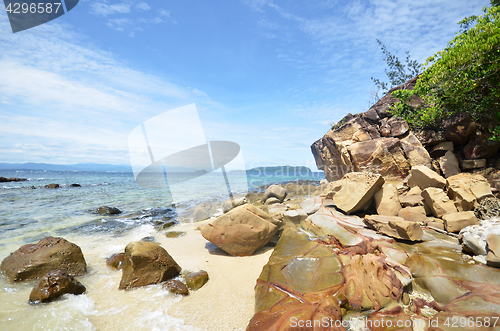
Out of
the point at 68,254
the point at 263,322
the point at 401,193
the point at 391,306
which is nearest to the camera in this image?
the point at 263,322

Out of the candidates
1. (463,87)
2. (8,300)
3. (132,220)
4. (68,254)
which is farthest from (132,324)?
(463,87)

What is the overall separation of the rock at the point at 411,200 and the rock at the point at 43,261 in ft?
28.2

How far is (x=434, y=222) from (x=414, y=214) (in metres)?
0.54

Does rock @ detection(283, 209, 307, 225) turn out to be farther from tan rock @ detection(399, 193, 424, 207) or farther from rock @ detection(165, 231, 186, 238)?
rock @ detection(165, 231, 186, 238)

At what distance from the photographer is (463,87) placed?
292 inches

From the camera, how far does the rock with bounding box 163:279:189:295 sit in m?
3.65

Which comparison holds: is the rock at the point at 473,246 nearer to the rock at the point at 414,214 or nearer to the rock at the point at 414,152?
the rock at the point at 414,214

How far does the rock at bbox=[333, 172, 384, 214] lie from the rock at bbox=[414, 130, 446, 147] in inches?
181

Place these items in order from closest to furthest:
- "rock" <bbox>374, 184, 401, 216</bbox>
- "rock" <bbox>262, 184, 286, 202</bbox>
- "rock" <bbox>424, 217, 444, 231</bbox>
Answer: "rock" <bbox>424, 217, 444, 231</bbox>, "rock" <bbox>374, 184, 401, 216</bbox>, "rock" <bbox>262, 184, 286, 202</bbox>

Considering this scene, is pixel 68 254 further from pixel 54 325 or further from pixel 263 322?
pixel 263 322

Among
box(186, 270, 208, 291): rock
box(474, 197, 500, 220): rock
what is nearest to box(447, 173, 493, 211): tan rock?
box(474, 197, 500, 220): rock

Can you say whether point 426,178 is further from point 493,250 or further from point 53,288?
point 53,288

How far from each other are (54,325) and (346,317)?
4.01 metres

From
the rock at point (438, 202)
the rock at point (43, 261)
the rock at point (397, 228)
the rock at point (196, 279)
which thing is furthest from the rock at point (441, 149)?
the rock at point (43, 261)
